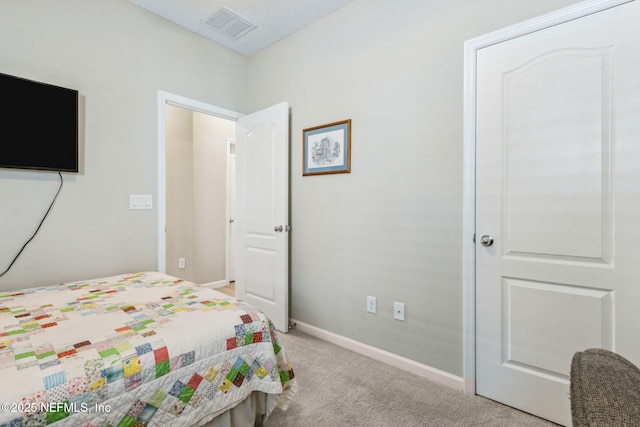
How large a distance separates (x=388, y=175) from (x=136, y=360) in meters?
1.80

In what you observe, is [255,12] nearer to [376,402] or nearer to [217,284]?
[376,402]

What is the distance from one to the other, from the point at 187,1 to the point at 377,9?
1.49 m

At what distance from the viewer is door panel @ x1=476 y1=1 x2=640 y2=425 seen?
1.45 meters

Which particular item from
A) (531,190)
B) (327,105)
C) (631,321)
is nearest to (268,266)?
(327,105)

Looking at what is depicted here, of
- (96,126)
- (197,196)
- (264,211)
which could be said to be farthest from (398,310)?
(197,196)

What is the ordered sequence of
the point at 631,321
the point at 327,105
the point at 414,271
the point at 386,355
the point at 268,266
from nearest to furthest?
the point at 631,321, the point at 414,271, the point at 386,355, the point at 327,105, the point at 268,266

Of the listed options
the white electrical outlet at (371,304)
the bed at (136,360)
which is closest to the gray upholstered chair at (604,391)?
the bed at (136,360)

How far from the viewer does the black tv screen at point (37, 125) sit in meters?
1.85

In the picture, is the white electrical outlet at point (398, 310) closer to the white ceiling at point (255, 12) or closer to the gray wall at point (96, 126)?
the gray wall at point (96, 126)

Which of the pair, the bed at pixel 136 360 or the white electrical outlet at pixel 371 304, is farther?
the white electrical outlet at pixel 371 304

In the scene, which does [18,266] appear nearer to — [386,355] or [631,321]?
[386,355]

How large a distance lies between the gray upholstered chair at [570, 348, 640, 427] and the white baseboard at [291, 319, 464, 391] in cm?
144

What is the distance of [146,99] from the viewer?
100 inches

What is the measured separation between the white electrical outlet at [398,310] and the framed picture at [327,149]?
1073 mm
